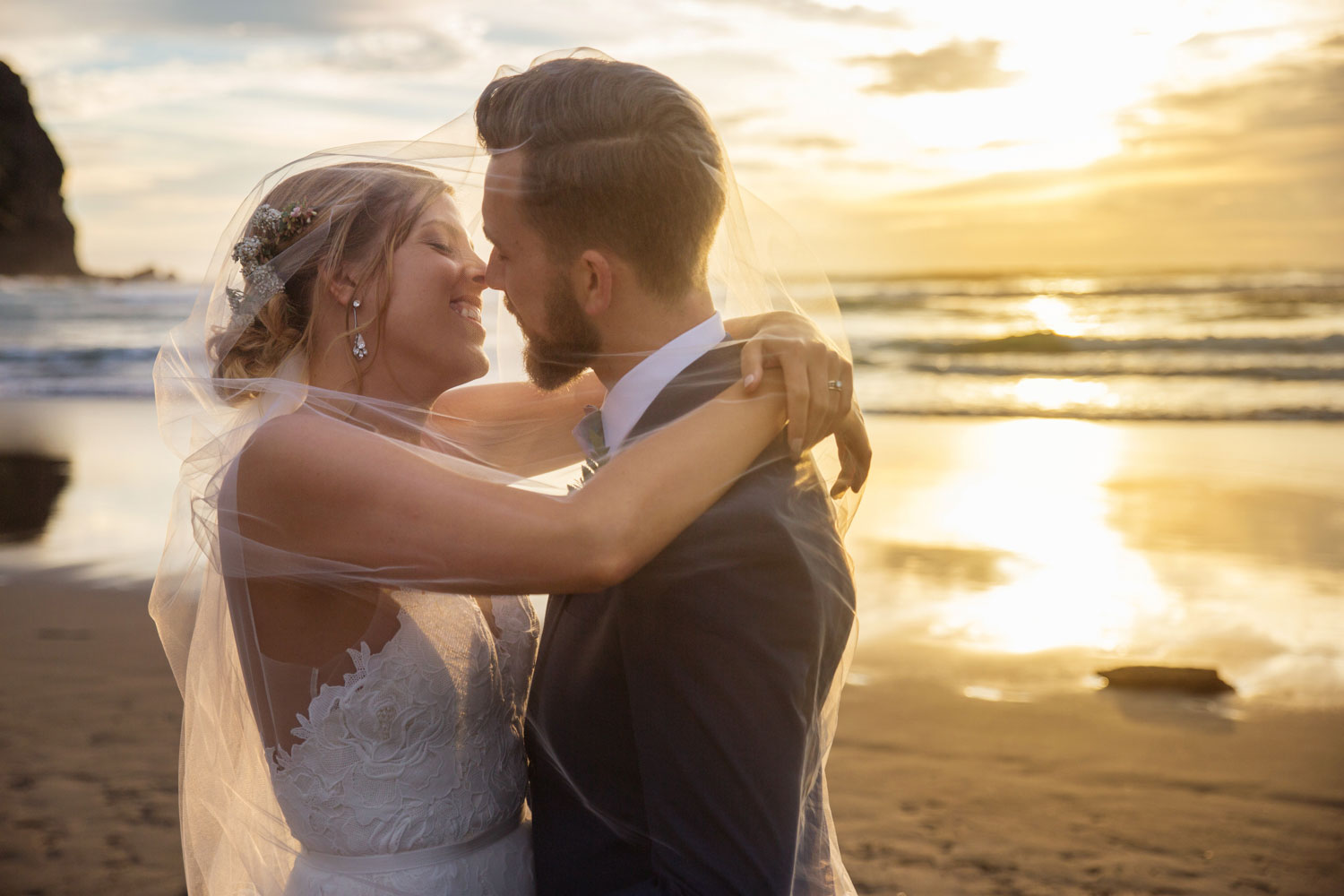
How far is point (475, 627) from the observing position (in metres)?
2.39

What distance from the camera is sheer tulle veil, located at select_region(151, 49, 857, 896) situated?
2.21 metres

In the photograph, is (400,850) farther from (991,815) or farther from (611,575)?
(991,815)

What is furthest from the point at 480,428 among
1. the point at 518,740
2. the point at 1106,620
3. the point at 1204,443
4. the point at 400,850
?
the point at 1204,443

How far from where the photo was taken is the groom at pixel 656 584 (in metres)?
1.79

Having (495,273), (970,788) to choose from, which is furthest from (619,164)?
(970,788)

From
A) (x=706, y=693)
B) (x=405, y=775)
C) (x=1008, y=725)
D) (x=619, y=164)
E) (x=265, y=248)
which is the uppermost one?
(x=619, y=164)

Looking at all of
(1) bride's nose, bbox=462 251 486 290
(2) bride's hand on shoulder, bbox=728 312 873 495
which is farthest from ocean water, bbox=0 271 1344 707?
(2) bride's hand on shoulder, bbox=728 312 873 495

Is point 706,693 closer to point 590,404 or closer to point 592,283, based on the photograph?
point 592,283

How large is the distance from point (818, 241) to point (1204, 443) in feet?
37.8

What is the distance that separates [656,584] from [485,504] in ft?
1.06

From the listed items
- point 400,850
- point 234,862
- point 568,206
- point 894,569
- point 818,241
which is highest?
point 568,206

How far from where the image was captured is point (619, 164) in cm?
196

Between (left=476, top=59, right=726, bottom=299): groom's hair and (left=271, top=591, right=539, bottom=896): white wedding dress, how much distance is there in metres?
0.87

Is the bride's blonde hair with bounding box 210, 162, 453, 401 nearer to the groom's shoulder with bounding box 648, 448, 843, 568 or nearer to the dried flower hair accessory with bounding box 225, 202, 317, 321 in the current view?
the dried flower hair accessory with bounding box 225, 202, 317, 321
